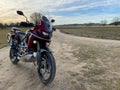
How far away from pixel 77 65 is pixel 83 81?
69.5 inches

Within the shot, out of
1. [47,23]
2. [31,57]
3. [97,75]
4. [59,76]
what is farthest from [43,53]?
[97,75]

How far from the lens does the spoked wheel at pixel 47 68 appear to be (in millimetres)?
4707

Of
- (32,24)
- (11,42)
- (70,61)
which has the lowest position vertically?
(70,61)

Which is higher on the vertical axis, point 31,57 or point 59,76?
point 31,57

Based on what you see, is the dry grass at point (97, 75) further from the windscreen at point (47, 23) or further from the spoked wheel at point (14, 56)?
the spoked wheel at point (14, 56)

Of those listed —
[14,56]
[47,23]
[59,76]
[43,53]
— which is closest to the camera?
[47,23]

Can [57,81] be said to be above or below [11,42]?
below

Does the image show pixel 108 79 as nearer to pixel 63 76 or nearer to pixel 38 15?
pixel 63 76

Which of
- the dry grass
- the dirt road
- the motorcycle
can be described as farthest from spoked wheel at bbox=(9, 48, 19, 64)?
the dry grass

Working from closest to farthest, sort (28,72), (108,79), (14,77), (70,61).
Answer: (108,79), (14,77), (28,72), (70,61)

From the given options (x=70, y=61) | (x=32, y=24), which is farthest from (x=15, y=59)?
(x=32, y=24)

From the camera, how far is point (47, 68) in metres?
4.93

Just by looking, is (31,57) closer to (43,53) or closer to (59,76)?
(43,53)

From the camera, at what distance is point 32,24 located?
5.10m
